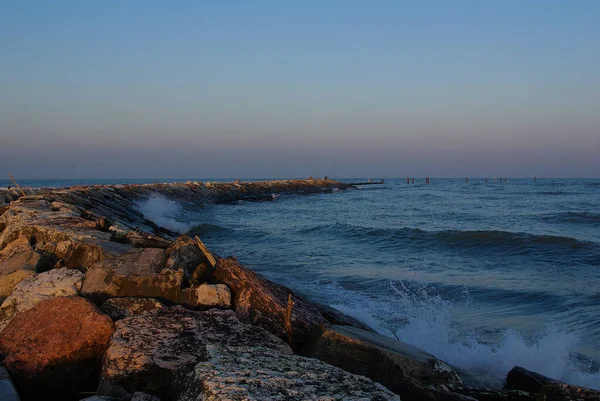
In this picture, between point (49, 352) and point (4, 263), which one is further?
point (4, 263)

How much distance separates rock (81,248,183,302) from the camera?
15.4ft

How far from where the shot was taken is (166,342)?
12.0 ft

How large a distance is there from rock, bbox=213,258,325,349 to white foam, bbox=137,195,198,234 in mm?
13991

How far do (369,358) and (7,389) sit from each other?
98.3 inches

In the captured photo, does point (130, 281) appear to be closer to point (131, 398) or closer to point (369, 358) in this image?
point (131, 398)

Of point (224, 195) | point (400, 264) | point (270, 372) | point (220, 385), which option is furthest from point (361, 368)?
point (224, 195)

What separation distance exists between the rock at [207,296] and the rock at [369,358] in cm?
92

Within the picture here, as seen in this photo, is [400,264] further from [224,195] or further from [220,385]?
[224,195]

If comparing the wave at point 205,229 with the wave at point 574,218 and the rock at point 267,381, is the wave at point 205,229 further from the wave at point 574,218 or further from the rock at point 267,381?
the rock at point 267,381

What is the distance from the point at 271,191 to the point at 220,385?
46027 mm

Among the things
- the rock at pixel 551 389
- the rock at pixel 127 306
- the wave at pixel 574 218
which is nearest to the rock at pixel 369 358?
the rock at pixel 551 389

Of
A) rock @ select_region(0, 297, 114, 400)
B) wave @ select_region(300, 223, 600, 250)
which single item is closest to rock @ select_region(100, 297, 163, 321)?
rock @ select_region(0, 297, 114, 400)

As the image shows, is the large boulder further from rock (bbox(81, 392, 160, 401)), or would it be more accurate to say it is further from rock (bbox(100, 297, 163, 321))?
rock (bbox(81, 392, 160, 401))

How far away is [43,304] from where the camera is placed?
397cm
